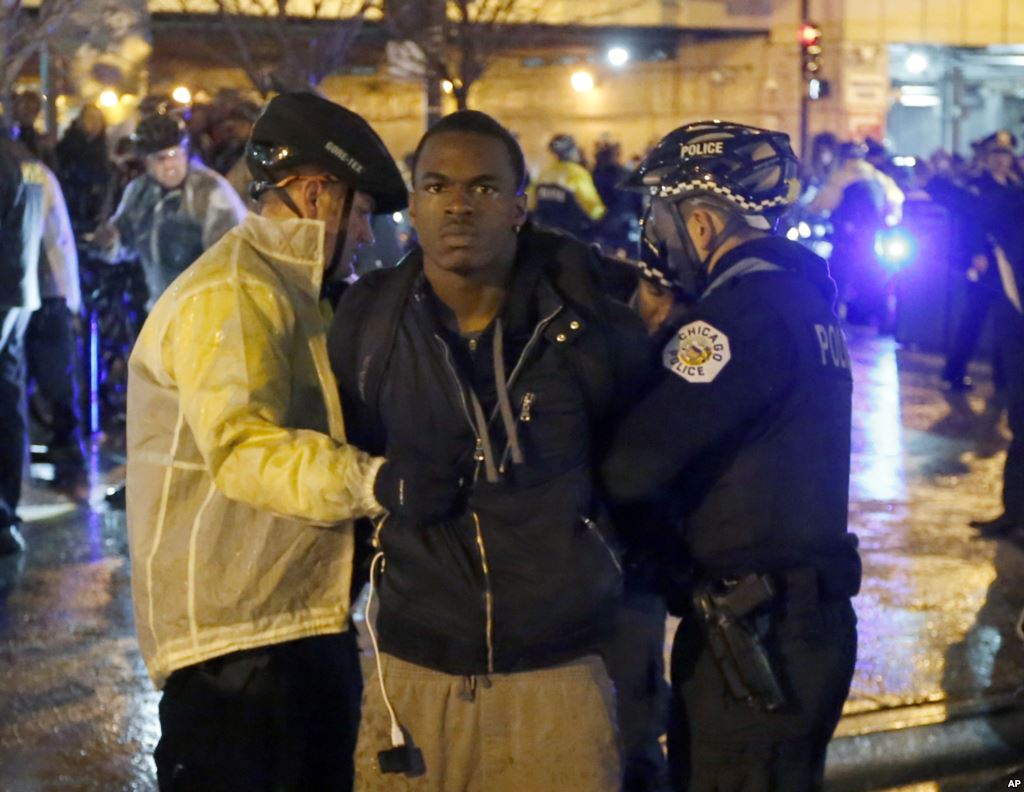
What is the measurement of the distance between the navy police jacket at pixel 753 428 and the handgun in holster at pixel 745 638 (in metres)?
0.06

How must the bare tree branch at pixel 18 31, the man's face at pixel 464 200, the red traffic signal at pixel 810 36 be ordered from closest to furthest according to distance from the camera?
the man's face at pixel 464 200, the bare tree branch at pixel 18 31, the red traffic signal at pixel 810 36

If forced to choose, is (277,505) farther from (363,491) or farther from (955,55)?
(955,55)

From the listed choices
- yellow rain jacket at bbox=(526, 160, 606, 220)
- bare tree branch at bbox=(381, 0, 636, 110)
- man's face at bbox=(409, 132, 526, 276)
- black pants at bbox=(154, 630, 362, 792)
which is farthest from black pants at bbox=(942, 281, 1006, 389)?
man's face at bbox=(409, 132, 526, 276)

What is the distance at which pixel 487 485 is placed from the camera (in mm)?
Answer: 2703

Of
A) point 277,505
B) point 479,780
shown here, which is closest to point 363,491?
point 277,505

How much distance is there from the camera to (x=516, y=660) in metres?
2.76

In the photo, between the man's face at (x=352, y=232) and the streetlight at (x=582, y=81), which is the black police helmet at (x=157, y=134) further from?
the streetlight at (x=582, y=81)

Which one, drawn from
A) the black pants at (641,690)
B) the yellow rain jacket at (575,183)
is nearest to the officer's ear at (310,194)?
the black pants at (641,690)

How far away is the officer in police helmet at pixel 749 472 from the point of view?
9.77 feet

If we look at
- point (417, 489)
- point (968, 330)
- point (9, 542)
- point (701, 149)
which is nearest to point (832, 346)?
point (701, 149)

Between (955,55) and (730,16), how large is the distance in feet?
21.8

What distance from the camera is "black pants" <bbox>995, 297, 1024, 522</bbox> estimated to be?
25.9 feet

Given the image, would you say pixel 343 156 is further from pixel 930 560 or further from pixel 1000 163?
pixel 1000 163

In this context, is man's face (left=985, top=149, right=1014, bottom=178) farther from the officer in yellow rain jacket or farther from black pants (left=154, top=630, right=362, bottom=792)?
black pants (left=154, top=630, right=362, bottom=792)
